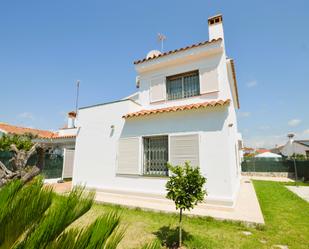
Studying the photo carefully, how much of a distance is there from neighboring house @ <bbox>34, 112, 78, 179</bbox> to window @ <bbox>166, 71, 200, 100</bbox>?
10.5m

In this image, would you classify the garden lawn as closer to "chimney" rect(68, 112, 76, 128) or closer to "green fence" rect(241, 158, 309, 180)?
"chimney" rect(68, 112, 76, 128)

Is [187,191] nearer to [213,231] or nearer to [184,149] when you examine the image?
[213,231]

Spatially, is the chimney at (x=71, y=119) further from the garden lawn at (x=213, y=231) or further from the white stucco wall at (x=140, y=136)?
the garden lawn at (x=213, y=231)

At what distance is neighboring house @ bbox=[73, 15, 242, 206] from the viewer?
7.75 m

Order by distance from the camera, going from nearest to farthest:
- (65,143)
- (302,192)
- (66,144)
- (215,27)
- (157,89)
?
(215,27)
(157,89)
(302,192)
(65,143)
(66,144)

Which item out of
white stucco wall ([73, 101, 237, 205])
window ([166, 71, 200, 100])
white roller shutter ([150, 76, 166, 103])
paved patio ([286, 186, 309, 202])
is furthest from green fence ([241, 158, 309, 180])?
white roller shutter ([150, 76, 166, 103])

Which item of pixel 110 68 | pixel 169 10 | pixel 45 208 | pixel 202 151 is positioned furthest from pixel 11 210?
pixel 110 68

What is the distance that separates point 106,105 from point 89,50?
13.5 ft

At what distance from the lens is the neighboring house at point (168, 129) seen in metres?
7.75

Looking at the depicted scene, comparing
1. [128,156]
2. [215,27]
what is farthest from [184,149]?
[215,27]

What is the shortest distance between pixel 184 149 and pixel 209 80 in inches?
159

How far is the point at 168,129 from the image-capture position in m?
8.84

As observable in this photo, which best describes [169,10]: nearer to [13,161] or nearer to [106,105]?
[106,105]

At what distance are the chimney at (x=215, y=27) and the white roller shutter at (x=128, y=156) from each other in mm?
7440
